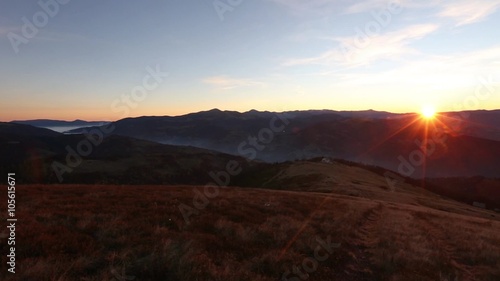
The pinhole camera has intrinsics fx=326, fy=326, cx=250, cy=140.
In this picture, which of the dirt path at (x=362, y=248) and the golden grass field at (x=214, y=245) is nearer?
the golden grass field at (x=214, y=245)

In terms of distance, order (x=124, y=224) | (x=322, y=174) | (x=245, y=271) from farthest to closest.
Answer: (x=322, y=174)
(x=124, y=224)
(x=245, y=271)

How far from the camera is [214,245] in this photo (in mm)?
11281

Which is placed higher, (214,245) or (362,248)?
(214,245)

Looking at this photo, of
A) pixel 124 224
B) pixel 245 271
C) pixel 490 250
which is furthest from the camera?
pixel 490 250

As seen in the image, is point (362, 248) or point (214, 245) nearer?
point (214, 245)

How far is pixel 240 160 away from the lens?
16688 cm

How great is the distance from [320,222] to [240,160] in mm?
149288

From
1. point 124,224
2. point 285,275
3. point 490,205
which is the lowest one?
point 490,205

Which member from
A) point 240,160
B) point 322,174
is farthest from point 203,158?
point 322,174

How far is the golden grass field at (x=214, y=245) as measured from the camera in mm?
8359

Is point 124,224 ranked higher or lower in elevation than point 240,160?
higher

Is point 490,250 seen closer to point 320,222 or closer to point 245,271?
point 320,222

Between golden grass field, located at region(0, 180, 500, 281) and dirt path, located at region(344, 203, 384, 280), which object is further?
dirt path, located at region(344, 203, 384, 280)

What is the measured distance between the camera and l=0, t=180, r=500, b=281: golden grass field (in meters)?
8.36
